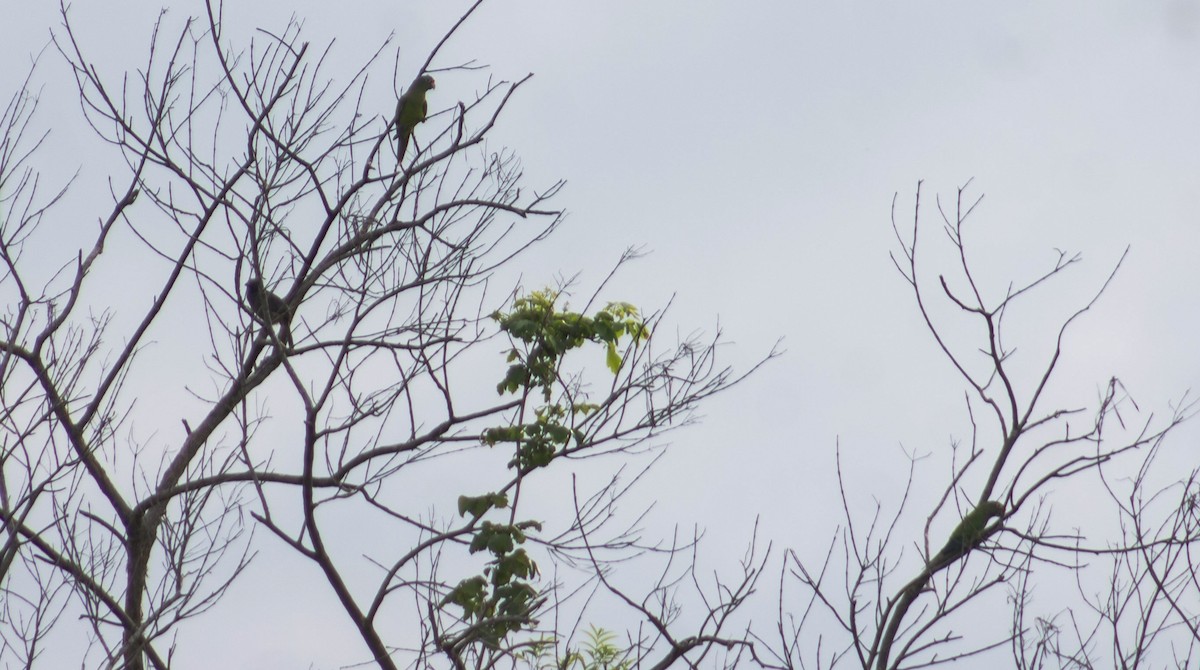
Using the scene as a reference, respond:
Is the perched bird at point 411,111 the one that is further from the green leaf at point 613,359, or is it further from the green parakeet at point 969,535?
the green parakeet at point 969,535

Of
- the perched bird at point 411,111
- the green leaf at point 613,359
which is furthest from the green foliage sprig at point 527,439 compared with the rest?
the perched bird at point 411,111

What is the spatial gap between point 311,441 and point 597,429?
1.65 meters

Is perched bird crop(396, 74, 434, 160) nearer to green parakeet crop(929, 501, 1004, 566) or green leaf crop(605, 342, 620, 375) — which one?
green leaf crop(605, 342, 620, 375)

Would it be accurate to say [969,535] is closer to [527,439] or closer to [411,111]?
[527,439]

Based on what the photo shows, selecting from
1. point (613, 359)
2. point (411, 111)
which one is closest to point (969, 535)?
point (613, 359)

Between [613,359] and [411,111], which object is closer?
[613,359]

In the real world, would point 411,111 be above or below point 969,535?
above

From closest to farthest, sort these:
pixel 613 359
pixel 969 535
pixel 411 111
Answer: pixel 969 535, pixel 613 359, pixel 411 111

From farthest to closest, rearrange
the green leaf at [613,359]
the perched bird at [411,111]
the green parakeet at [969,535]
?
the perched bird at [411,111]
the green leaf at [613,359]
the green parakeet at [969,535]

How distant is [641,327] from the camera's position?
518cm

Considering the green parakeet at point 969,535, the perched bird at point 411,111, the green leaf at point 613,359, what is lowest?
the green parakeet at point 969,535

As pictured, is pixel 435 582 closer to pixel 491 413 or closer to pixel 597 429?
pixel 597 429

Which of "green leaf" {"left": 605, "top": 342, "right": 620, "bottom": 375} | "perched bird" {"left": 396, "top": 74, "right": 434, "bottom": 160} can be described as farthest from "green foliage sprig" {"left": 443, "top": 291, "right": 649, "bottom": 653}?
"perched bird" {"left": 396, "top": 74, "right": 434, "bottom": 160}

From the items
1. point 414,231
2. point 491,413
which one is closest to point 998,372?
point 414,231
